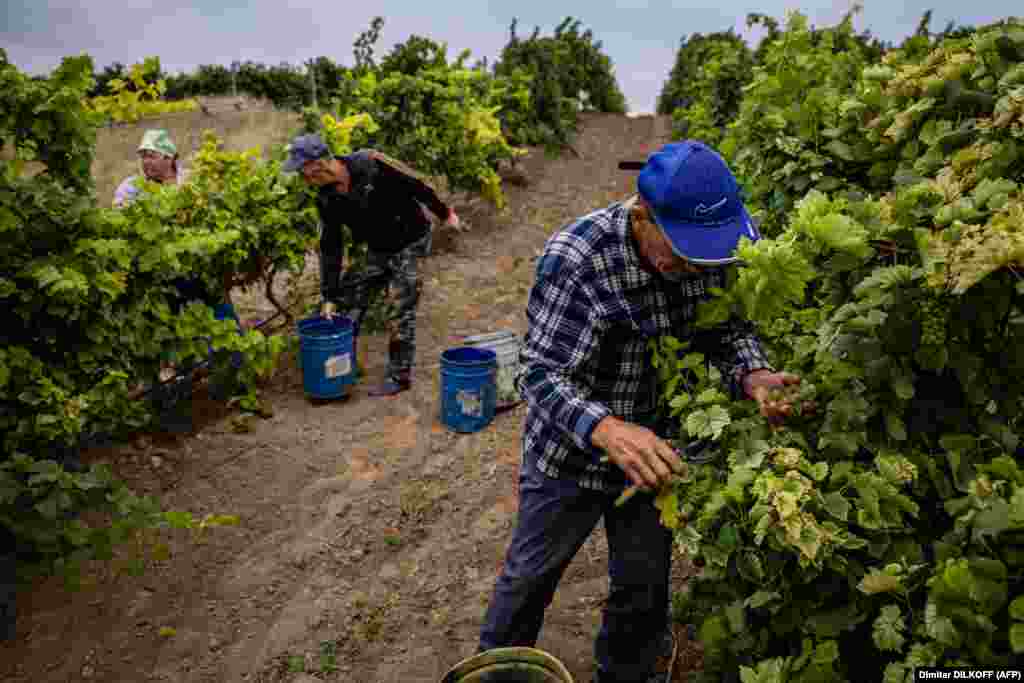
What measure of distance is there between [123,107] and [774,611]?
15.0 ft

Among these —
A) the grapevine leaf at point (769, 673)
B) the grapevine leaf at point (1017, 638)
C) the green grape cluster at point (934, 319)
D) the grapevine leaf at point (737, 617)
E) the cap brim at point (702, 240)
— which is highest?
the cap brim at point (702, 240)

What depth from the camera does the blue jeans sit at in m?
2.35

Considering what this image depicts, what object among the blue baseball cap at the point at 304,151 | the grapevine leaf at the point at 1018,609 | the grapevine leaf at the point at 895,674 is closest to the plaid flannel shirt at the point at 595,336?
the grapevine leaf at the point at 895,674

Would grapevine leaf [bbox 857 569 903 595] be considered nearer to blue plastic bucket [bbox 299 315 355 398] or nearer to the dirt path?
the dirt path

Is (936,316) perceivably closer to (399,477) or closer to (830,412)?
(830,412)

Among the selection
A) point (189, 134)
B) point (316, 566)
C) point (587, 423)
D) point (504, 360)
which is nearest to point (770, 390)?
point (587, 423)

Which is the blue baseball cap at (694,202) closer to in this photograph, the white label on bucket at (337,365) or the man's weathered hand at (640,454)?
the man's weathered hand at (640,454)

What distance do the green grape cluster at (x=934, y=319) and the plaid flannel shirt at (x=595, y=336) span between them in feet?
2.16

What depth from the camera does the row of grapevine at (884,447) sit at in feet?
Answer: 4.49

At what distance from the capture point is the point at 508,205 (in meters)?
11.9

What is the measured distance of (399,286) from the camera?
5773 millimetres

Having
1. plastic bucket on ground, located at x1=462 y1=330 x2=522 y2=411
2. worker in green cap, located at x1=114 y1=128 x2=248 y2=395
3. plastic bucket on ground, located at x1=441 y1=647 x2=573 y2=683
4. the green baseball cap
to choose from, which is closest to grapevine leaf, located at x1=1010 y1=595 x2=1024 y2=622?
plastic bucket on ground, located at x1=441 y1=647 x2=573 y2=683

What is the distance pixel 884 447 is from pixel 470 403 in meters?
3.71

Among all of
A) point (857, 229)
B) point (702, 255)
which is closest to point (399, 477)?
point (702, 255)
